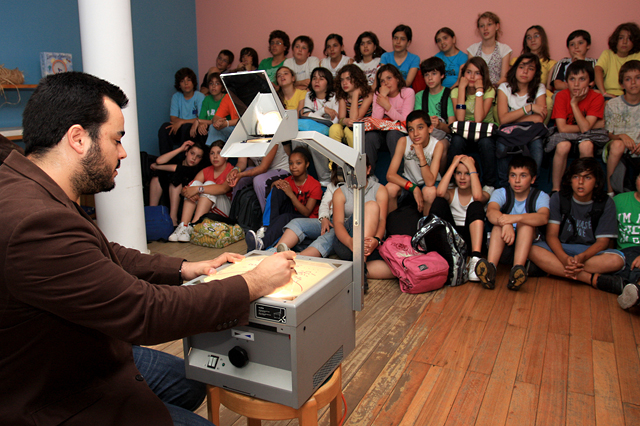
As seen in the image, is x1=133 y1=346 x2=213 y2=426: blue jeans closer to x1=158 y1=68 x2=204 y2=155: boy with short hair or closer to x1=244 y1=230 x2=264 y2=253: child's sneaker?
x1=244 y1=230 x2=264 y2=253: child's sneaker

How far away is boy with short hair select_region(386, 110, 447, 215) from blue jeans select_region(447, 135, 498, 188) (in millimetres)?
114

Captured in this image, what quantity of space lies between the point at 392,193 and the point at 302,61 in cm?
259

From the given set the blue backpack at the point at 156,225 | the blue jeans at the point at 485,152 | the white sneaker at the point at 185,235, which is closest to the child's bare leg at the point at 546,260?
the blue jeans at the point at 485,152

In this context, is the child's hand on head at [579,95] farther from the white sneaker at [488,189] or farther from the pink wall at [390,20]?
the pink wall at [390,20]

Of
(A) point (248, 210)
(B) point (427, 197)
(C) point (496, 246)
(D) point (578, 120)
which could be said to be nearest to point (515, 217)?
(C) point (496, 246)

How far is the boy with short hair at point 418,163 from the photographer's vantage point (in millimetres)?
4141

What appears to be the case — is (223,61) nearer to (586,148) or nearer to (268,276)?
(586,148)

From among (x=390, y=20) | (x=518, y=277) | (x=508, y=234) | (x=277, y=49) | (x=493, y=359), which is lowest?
(x=493, y=359)

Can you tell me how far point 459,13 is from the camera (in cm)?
546

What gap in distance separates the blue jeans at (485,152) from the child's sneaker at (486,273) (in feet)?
3.89

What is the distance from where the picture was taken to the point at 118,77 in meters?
3.74

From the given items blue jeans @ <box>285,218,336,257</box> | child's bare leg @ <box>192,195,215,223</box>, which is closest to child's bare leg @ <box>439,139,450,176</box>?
blue jeans @ <box>285,218,336,257</box>

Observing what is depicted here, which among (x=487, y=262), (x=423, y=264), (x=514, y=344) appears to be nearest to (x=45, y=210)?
(x=514, y=344)

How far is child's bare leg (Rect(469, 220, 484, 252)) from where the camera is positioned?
146 inches
